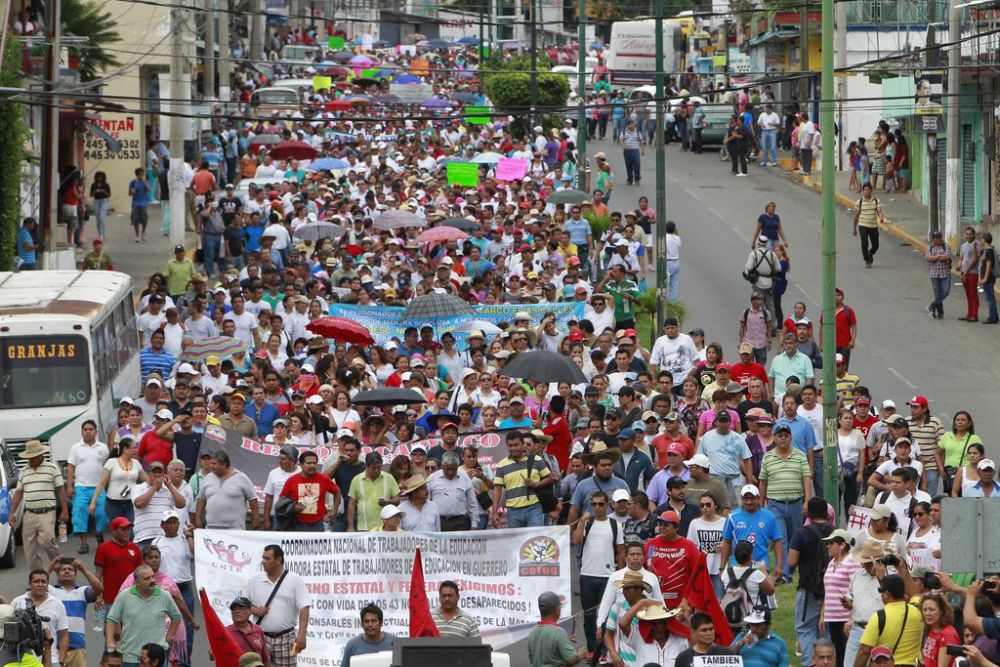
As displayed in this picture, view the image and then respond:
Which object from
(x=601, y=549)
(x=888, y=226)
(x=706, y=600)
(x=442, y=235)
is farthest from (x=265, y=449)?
(x=888, y=226)

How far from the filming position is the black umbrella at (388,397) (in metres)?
19.4

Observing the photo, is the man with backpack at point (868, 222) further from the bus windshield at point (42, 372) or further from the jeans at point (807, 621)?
the jeans at point (807, 621)

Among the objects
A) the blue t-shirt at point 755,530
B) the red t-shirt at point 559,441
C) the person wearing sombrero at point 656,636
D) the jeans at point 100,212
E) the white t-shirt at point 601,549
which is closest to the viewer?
the person wearing sombrero at point 656,636

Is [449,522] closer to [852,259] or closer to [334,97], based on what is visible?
[852,259]

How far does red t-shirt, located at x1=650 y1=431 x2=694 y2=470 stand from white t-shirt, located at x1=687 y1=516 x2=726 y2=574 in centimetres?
213

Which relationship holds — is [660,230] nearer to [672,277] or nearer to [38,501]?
[672,277]

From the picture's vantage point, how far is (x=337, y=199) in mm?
36375

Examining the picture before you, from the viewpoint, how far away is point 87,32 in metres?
42.3

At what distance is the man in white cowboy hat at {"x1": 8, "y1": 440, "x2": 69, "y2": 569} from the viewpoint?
17906mm

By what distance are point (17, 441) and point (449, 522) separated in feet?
20.1

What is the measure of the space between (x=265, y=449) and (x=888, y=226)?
24547 mm

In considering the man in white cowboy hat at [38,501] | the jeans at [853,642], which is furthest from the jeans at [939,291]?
the jeans at [853,642]

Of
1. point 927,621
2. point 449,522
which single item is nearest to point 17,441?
point 449,522

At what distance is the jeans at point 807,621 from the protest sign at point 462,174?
1014 inches
